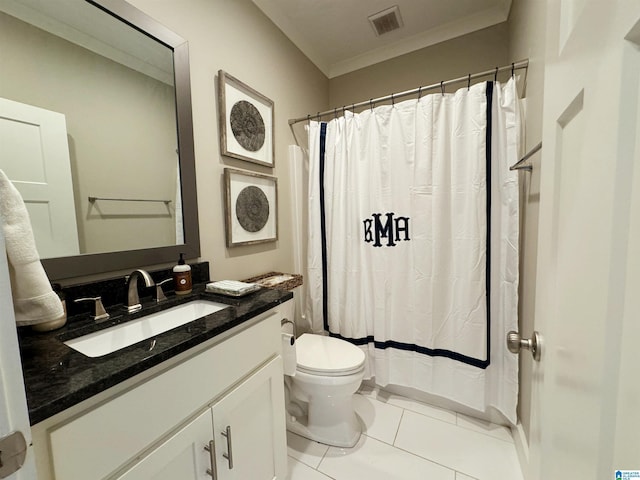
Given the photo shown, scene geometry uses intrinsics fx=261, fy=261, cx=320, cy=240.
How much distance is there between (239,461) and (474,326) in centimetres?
126

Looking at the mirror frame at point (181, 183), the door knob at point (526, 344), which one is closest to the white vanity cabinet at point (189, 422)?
the mirror frame at point (181, 183)

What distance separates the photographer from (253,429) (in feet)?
3.04

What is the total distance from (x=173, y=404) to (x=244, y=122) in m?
1.36

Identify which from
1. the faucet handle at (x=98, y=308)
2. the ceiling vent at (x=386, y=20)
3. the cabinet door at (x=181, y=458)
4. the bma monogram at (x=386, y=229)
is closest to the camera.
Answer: the cabinet door at (x=181, y=458)

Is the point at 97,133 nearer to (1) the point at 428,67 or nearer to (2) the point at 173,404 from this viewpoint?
(2) the point at 173,404

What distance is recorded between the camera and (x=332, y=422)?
1407 mm

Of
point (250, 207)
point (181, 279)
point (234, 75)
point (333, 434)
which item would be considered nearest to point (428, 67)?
point (234, 75)

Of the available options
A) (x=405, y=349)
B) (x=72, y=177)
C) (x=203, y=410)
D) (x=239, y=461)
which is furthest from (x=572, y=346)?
(x=72, y=177)

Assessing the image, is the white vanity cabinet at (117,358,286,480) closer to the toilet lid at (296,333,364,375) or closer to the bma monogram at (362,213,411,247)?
the toilet lid at (296,333,364,375)

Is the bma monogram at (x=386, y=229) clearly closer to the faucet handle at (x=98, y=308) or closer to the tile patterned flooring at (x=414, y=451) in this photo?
the tile patterned flooring at (x=414, y=451)

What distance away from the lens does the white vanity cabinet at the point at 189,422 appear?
51 centimetres

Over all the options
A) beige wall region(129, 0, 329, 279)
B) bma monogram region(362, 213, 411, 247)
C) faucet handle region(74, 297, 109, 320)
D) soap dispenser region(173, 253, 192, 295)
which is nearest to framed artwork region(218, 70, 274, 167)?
beige wall region(129, 0, 329, 279)

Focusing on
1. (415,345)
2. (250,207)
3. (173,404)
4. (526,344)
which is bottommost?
(415,345)

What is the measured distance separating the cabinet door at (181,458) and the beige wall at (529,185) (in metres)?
1.21
